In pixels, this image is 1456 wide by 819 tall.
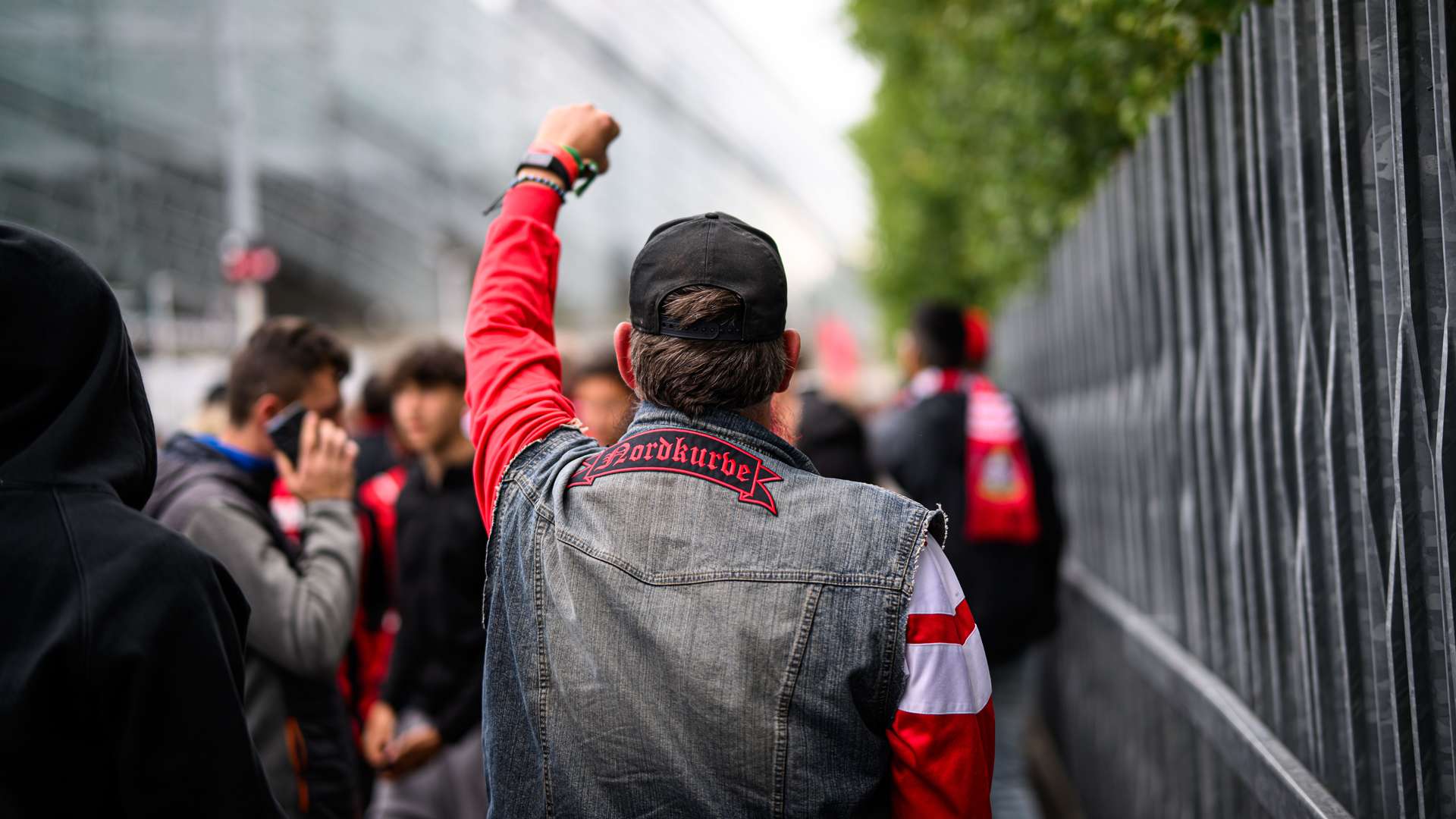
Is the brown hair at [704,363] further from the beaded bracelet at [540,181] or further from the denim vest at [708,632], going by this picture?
the beaded bracelet at [540,181]

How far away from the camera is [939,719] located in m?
1.77

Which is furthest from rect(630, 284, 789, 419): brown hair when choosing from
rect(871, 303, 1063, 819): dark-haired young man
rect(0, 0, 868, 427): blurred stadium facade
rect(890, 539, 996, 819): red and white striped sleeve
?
rect(0, 0, 868, 427): blurred stadium facade

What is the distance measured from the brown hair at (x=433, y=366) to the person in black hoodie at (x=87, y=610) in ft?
8.08

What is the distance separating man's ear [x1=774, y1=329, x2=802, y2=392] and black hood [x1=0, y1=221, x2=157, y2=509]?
1.01m

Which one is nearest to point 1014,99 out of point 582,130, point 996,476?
point 996,476

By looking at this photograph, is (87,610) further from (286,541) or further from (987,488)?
(987,488)

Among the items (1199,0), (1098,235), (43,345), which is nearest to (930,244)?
(1098,235)

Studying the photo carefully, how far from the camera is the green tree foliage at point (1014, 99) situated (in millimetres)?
4344

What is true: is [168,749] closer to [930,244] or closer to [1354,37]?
[1354,37]

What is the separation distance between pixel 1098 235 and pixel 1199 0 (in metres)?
1.58

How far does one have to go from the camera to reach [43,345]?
1681 mm

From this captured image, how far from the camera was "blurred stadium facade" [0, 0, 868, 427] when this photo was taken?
18953 mm

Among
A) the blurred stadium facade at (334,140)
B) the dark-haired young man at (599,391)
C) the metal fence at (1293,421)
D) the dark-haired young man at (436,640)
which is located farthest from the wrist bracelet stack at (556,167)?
the blurred stadium facade at (334,140)

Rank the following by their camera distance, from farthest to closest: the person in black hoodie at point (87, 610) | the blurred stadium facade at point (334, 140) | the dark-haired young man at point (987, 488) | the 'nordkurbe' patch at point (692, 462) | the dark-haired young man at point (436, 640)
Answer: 1. the blurred stadium facade at point (334, 140)
2. the dark-haired young man at point (987, 488)
3. the dark-haired young man at point (436, 640)
4. the 'nordkurbe' patch at point (692, 462)
5. the person in black hoodie at point (87, 610)
